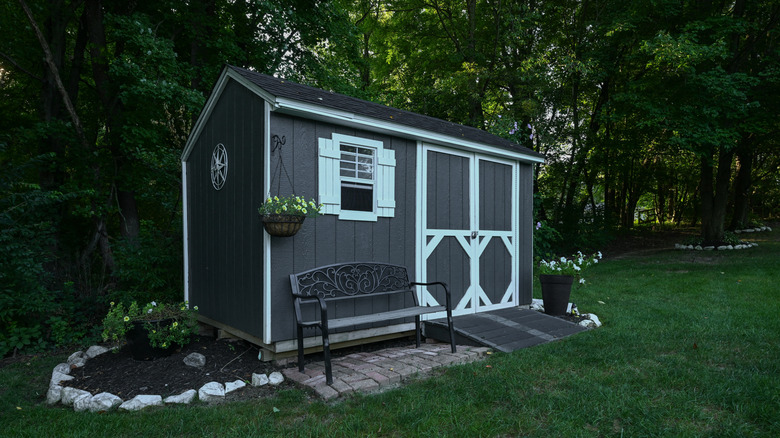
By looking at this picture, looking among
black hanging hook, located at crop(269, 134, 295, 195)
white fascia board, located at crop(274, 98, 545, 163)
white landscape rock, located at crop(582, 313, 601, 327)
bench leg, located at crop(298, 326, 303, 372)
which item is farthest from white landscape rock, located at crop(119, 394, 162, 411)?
white landscape rock, located at crop(582, 313, 601, 327)

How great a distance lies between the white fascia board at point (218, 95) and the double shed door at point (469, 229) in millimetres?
1993

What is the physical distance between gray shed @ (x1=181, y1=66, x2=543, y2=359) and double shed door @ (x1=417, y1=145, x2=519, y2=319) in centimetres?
2

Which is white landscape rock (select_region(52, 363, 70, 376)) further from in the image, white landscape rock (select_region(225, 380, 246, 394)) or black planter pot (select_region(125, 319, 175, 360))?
white landscape rock (select_region(225, 380, 246, 394))

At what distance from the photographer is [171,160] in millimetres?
6977

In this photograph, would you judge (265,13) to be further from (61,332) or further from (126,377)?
(126,377)

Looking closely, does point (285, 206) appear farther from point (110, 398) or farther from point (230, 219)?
point (110, 398)

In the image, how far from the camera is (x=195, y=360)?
4070mm

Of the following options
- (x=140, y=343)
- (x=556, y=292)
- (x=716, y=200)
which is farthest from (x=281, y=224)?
(x=716, y=200)

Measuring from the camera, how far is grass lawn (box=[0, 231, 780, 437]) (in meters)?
2.72

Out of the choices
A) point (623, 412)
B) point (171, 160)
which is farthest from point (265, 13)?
point (623, 412)

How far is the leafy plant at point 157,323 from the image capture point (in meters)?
4.09

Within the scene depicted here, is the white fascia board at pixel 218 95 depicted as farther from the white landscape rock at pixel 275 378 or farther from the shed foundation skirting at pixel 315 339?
the white landscape rock at pixel 275 378

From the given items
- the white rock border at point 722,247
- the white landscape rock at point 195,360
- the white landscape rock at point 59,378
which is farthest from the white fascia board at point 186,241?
the white rock border at point 722,247

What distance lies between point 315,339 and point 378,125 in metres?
2.22
